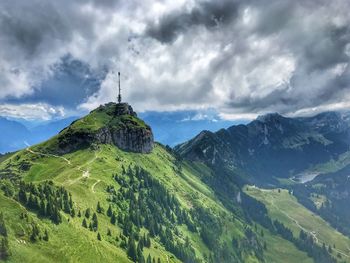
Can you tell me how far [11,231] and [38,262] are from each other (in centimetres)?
2150

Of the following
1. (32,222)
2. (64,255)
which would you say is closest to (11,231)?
(32,222)

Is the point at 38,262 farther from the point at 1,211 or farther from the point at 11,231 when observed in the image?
the point at 1,211

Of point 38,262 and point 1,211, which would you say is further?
point 1,211

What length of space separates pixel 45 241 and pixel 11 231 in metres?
16.2

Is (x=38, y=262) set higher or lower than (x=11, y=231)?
lower

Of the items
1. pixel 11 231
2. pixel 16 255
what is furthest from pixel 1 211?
pixel 16 255

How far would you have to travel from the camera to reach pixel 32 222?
200 m

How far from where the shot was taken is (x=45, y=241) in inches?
7717

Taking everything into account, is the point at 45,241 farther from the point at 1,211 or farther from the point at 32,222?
the point at 1,211

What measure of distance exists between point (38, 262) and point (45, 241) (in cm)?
1706

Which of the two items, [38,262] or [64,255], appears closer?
[38,262]

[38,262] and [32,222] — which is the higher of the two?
[32,222]

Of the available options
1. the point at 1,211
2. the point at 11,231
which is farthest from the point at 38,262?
the point at 1,211

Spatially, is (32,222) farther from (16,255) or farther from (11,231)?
(16,255)
